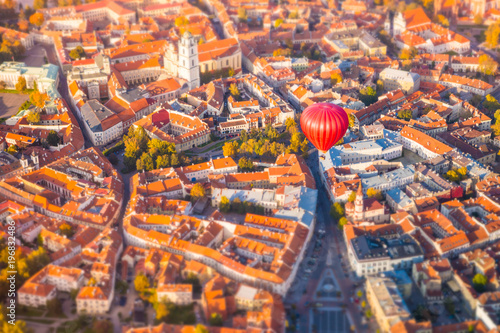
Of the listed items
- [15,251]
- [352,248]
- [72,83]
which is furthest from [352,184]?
[72,83]

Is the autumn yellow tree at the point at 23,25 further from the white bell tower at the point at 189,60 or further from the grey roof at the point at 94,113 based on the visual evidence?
the grey roof at the point at 94,113

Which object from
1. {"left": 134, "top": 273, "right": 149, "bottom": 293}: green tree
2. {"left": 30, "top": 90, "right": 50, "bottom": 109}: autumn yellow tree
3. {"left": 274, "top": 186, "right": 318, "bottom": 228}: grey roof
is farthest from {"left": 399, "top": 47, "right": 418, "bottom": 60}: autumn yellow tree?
{"left": 134, "top": 273, "right": 149, "bottom": 293}: green tree

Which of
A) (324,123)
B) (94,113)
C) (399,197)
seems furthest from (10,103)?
(399,197)

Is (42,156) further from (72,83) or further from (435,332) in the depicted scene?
(435,332)

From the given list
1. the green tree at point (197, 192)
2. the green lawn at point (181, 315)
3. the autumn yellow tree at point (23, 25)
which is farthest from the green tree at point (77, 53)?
the green lawn at point (181, 315)

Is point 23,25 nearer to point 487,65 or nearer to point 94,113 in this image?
point 94,113

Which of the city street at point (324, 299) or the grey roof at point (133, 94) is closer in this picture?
the city street at point (324, 299)

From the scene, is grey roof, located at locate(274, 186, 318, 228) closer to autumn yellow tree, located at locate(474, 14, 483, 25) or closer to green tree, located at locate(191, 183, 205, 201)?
green tree, located at locate(191, 183, 205, 201)
